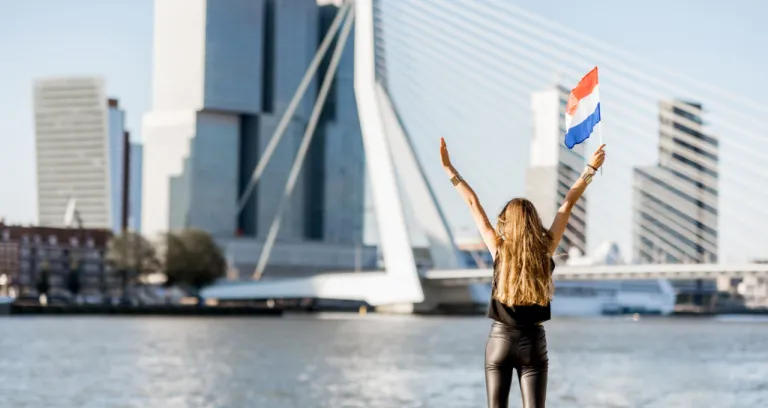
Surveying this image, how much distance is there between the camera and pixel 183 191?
406 feet

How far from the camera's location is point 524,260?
17.2 ft

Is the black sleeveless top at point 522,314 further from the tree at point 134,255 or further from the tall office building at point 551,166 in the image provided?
the tree at point 134,255

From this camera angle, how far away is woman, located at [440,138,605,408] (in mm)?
5242

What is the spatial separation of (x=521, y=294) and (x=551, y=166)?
57.9 meters

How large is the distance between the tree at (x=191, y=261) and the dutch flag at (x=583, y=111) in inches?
3510

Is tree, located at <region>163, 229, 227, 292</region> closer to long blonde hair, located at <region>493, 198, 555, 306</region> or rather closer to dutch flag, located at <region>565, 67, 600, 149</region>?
dutch flag, located at <region>565, 67, 600, 149</region>

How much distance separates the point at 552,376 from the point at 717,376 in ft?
10.6

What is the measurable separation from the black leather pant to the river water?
13012 mm

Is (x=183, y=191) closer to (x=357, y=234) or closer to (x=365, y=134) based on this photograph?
(x=357, y=234)

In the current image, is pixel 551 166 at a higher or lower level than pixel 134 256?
higher

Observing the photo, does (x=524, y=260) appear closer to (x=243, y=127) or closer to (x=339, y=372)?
(x=339, y=372)

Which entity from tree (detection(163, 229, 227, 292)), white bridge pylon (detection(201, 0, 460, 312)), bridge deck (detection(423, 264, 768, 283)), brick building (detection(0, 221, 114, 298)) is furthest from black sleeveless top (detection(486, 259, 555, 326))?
brick building (detection(0, 221, 114, 298))

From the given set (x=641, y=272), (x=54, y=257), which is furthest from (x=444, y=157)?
(x=54, y=257)

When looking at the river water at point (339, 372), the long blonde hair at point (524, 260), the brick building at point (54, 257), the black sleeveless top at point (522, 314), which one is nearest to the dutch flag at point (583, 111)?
the long blonde hair at point (524, 260)
